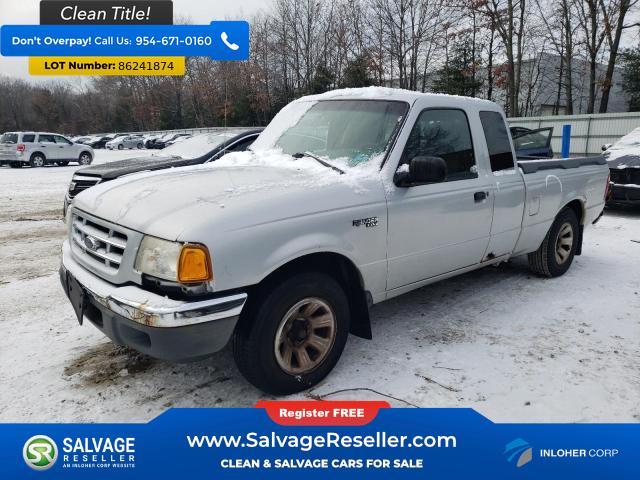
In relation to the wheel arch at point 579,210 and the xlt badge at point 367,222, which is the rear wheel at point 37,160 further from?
the xlt badge at point 367,222

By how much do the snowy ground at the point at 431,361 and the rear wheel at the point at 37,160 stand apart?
18.8 metres

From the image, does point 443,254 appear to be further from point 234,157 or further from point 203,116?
point 203,116

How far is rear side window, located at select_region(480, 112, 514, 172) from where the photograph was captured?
14.2 feet

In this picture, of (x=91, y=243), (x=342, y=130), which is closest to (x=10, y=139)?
(x=91, y=243)

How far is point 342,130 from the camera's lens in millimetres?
3801

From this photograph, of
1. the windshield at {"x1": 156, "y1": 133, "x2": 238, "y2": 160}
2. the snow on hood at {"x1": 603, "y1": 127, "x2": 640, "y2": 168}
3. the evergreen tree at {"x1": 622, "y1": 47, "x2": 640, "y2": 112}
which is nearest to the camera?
the windshield at {"x1": 156, "y1": 133, "x2": 238, "y2": 160}

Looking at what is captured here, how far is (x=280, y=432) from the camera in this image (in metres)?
2.72

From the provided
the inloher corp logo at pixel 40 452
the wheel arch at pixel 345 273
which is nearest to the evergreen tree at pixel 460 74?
the wheel arch at pixel 345 273

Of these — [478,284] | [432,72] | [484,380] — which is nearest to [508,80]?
[432,72]

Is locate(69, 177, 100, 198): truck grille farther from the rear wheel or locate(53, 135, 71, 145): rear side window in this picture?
locate(53, 135, 71, 145): rear side window

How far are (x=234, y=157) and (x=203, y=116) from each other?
55938mm

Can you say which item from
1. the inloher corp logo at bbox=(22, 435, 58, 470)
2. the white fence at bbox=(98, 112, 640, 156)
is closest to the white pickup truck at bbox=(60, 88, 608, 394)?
the inloher corp logo at bbox=(22, 435, 58, 470)

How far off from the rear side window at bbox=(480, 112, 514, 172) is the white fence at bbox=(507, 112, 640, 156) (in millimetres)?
17051

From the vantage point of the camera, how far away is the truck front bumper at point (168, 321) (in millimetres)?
2477
